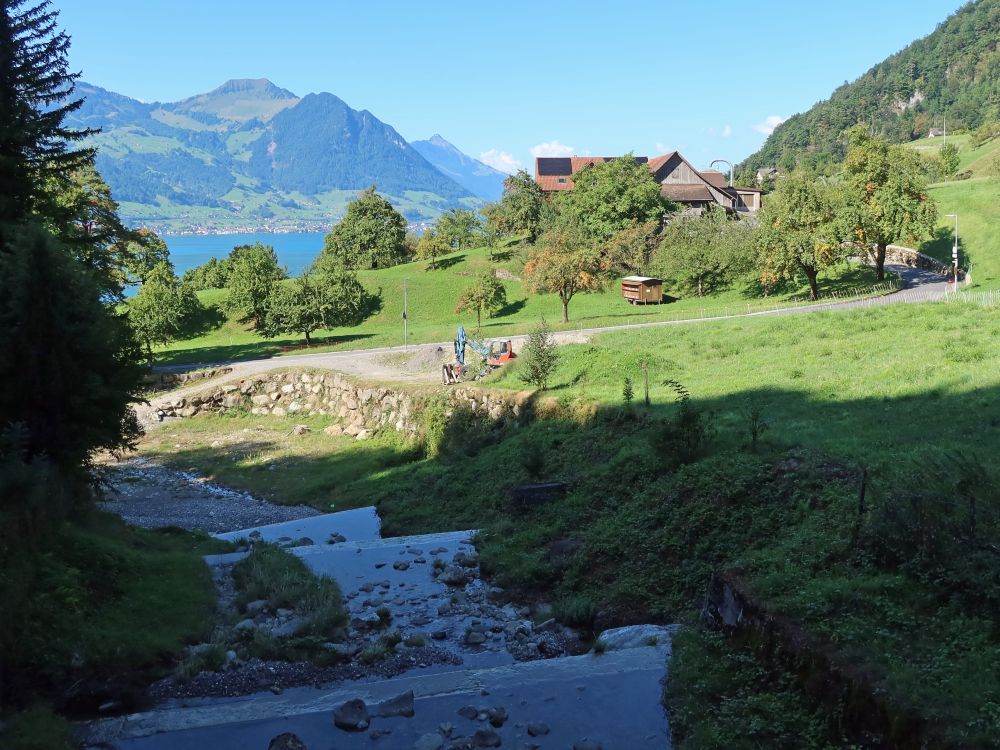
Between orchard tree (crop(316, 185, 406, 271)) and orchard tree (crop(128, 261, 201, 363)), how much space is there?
2672 centimetres

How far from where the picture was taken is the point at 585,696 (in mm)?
10344

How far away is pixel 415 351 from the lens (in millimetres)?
44375

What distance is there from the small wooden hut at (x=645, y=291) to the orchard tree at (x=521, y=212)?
24913 millimetres

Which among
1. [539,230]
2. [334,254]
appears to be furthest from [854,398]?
[334,254]

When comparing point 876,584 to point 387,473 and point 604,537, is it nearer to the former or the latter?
point 604,537

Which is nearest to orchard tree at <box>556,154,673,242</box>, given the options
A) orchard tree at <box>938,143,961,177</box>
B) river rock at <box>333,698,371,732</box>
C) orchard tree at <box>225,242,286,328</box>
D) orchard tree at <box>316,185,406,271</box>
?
orchard tree at <box>316,185,406,271</box>

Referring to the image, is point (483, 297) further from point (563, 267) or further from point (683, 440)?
point (683, 440)

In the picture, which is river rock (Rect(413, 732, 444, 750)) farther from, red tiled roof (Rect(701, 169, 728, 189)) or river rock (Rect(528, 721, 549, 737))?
red tiled roof (Rect(701, 169, 728, 189))

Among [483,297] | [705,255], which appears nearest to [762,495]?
[483,297]

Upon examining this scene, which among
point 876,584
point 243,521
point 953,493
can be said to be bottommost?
point 243,521

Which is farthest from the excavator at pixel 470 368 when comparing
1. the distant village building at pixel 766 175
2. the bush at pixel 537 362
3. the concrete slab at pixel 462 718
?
the distant village building at pixel 766 175

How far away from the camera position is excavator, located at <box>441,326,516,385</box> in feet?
113

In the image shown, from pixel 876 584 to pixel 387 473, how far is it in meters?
20.9

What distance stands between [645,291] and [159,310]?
36.3 metres
